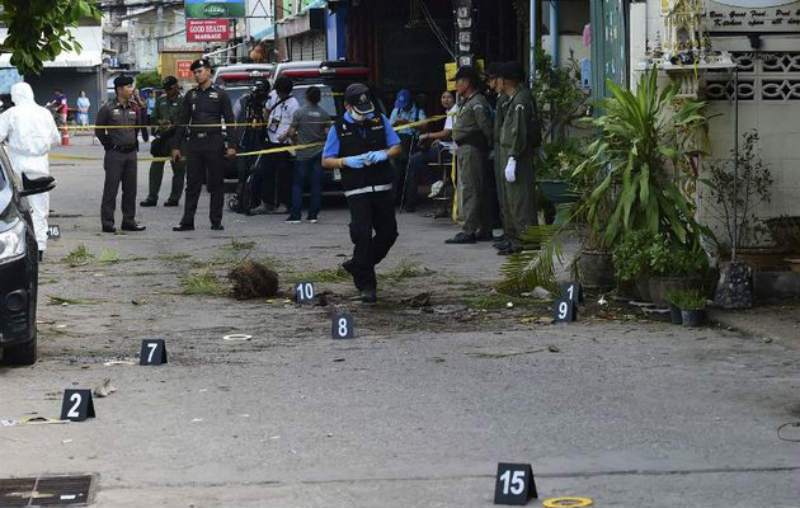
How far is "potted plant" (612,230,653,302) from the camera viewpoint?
12.9m

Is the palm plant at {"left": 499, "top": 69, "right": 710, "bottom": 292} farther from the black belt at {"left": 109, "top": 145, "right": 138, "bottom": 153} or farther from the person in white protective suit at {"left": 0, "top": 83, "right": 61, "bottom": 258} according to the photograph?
the black belt at {"left": 109, "top": 145, "right": 138, "bottom": 153}

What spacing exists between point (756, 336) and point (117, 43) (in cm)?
9566

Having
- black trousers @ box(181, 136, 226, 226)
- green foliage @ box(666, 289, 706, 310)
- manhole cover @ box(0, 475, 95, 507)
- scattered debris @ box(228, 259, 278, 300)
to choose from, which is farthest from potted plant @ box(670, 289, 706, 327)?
black trousers @ box(181, 136, 226, 226)

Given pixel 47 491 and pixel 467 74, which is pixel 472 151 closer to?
pixel 467 74

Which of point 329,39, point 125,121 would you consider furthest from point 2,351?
point 329,39

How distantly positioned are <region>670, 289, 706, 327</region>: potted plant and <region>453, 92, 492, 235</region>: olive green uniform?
21.5 feet

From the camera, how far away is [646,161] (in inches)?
518

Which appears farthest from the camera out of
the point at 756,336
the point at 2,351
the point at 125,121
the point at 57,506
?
the point at 125,121

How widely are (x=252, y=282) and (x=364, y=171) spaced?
1.46 m

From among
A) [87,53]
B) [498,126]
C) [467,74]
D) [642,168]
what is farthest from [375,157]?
[87,53]

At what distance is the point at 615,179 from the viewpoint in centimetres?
1342

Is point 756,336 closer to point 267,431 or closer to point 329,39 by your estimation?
point 267,431

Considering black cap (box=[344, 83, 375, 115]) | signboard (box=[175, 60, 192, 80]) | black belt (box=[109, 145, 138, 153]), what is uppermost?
signboard (box=[175, 60, 192, 80])

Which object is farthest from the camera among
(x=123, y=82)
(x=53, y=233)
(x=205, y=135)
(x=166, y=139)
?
(x=166, y=139)
